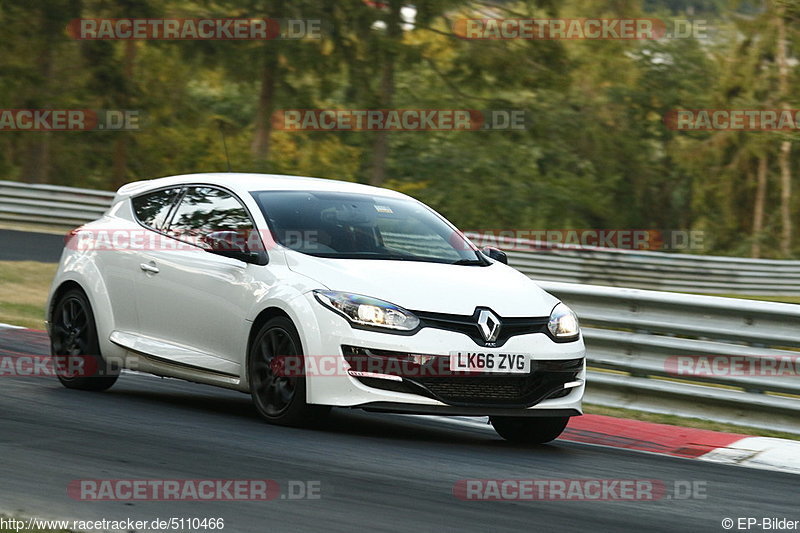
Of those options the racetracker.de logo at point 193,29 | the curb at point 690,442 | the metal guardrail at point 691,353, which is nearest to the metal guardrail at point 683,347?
the metal guardrail at point 691,353

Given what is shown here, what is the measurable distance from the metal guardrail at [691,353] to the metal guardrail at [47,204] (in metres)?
16.8

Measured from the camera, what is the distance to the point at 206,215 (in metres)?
8.98

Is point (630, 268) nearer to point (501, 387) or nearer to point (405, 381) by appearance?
point (501, 387)

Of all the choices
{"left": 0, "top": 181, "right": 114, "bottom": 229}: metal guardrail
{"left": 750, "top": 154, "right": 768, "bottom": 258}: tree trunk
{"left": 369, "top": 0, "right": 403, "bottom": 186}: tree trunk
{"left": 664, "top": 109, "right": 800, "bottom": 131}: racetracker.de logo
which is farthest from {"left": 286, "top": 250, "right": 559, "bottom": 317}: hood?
{"left": 750, "top": 154, "right": 768, "bottom": 258}: tree trunk

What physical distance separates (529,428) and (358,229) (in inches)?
67.6

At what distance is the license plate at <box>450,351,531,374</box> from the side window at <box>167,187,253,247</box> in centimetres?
186

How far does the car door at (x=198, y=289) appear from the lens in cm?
830

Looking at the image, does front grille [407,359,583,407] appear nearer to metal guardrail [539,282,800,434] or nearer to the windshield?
the windshield

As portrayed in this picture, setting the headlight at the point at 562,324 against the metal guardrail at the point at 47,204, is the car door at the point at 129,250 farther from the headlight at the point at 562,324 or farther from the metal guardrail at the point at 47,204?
the metal guardrail at the point at 47,204

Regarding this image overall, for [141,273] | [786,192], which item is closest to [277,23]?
[786,192]

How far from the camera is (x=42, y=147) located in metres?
39.4

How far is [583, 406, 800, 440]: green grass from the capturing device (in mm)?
9461

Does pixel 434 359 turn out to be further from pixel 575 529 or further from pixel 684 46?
pixel 684 46

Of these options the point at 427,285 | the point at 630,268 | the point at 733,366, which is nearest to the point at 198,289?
the point at 427,285
